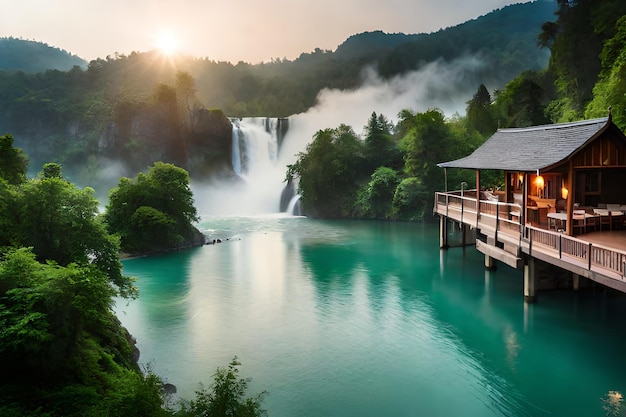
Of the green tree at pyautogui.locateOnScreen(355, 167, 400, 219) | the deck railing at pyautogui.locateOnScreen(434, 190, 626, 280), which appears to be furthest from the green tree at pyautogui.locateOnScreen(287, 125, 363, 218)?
the deck railing at pyautogui.locateOnScreen(434, 190, 626, 280)

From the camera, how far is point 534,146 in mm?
20312

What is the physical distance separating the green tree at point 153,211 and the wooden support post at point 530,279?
24.4 meters

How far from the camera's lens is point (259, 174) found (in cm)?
6444

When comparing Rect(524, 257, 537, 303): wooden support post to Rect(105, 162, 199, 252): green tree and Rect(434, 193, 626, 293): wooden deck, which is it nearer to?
Rect(434, 193, 626, 293): wooden deck

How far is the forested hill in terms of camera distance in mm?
134125

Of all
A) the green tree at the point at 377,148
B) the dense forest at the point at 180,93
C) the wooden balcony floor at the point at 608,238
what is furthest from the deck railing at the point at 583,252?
the dense forest at the point at 180,93

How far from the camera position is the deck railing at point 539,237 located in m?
12.6

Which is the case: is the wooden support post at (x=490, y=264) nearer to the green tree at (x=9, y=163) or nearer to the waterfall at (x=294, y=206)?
the green tree at (x=9, y=163)

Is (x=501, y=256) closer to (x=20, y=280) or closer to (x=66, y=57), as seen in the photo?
(x=20, y=280)

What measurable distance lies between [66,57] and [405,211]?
146908 millimetres

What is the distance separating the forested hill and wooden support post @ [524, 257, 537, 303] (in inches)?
5776

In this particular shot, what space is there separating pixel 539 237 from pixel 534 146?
5.46m

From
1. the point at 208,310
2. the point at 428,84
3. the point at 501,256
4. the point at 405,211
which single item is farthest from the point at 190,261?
the point at 428,84

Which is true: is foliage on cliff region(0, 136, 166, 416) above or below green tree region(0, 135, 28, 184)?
below
